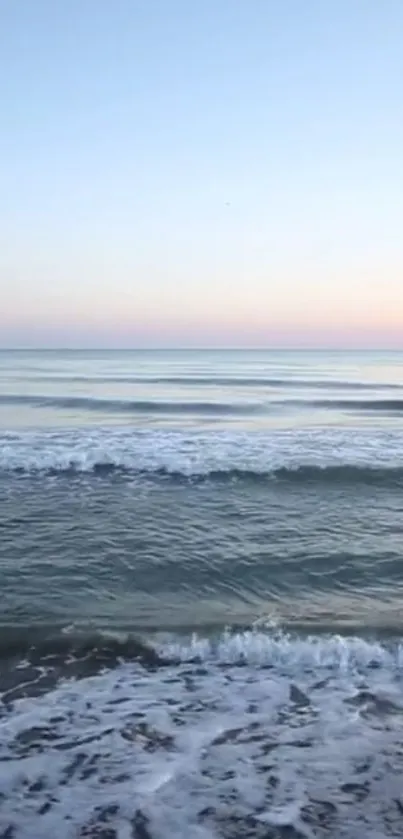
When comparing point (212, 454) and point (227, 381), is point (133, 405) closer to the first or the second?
point (212, 454)

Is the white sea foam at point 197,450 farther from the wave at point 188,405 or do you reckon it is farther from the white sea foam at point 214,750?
the white sea foam at point 214,750

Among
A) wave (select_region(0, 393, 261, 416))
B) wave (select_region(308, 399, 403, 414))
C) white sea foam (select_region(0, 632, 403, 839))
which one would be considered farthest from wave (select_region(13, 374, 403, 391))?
white sea foam (select_region(0, 632, 403, 839))

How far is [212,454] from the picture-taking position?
14250 mm

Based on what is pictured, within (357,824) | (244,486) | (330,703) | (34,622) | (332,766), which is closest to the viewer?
(357,824)

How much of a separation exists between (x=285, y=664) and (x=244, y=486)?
644 cm

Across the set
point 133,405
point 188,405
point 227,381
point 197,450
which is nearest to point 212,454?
point 197,450

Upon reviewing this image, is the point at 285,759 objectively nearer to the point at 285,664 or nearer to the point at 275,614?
the point at 285,664

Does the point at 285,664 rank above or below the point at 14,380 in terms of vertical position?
below

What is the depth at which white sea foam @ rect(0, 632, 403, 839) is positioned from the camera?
3535mm

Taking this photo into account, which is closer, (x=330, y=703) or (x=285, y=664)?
(x=330, y=703)

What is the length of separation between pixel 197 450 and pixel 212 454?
558 millimetres

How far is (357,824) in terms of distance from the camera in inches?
135

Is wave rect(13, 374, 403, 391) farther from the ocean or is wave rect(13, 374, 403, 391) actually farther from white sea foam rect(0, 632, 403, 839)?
white sea foam rect(0, 632, 403, 839)

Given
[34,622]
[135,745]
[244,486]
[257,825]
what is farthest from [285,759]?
[244,486]
